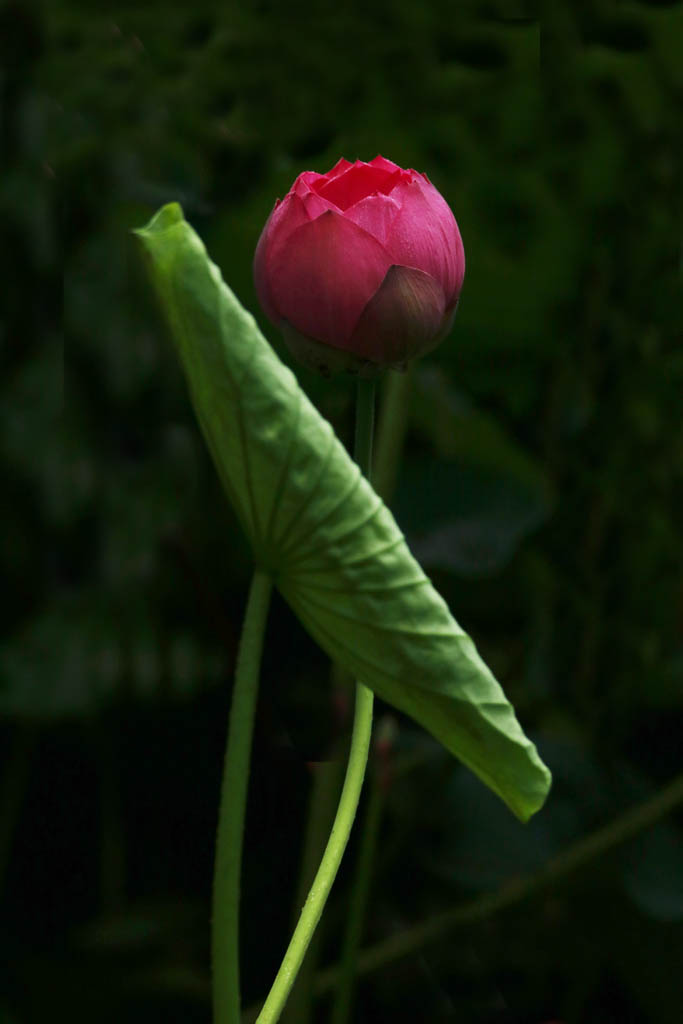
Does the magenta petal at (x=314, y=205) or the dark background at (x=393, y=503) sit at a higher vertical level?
the magenta petal at (x=314, y=205)

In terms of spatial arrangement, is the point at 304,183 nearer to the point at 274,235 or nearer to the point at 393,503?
the point at 274,235

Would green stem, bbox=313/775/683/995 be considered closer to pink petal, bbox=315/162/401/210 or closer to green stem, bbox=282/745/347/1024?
green stem, bbox=282/745/347/1024

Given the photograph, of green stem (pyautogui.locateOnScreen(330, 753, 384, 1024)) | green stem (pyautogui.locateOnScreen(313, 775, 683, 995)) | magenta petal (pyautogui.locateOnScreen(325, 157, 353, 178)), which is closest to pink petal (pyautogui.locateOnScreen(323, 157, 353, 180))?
magenta petal (pyautogui.locateOnScreen(325, 157, 353, 178))

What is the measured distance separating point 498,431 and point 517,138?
0.17 meters

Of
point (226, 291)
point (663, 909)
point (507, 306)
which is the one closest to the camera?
point (226, 291)

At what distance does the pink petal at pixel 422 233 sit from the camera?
0.24 metres

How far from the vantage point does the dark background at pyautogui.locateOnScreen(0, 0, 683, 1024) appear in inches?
22.5

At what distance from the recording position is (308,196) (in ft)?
0.77

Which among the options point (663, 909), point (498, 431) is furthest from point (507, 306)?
point (663, 909)

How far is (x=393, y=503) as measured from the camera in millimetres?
614

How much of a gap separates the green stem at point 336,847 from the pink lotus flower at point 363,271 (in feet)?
0.04

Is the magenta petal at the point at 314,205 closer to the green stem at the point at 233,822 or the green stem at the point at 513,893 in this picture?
the green stem at the point at 233,822

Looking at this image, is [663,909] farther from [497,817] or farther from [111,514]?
[111,514]

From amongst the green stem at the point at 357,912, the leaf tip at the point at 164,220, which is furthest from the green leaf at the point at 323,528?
the green stem at the point at 357,912
